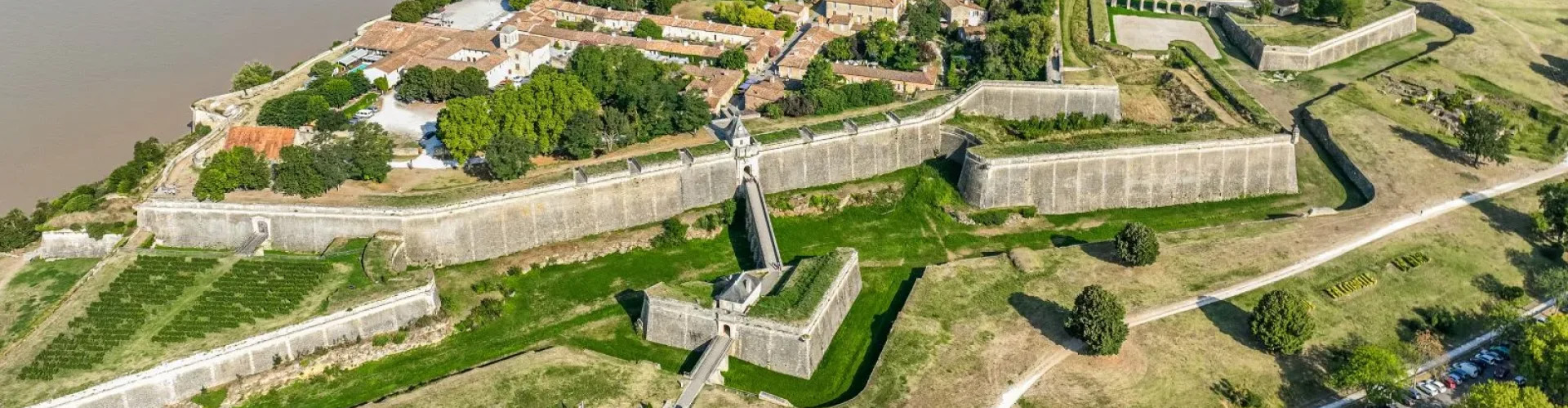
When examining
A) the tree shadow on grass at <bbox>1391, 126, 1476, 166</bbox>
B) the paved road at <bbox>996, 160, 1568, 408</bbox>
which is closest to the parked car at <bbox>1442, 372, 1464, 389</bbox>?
the paved road at <bbox>996, 160, 1568, 408</bbox>

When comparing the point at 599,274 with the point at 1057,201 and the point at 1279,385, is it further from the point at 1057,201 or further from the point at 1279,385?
the point at 1279,385

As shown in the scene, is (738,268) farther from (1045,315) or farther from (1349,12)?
(1349,12)

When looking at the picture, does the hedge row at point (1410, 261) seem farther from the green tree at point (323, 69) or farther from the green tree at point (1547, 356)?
the green tree at point (323, 69)

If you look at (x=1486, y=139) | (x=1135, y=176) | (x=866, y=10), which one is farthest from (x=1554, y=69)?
(x=866, y=10)

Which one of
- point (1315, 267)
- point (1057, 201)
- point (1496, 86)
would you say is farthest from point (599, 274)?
point (1496, 86)

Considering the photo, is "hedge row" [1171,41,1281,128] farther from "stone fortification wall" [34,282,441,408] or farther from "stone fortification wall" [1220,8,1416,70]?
"stone fortification wall" [34,282,441,408]

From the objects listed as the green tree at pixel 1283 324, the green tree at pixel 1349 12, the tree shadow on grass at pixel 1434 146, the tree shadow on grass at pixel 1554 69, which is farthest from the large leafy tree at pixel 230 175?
the tree shadow on grass at pixel 1554 69
